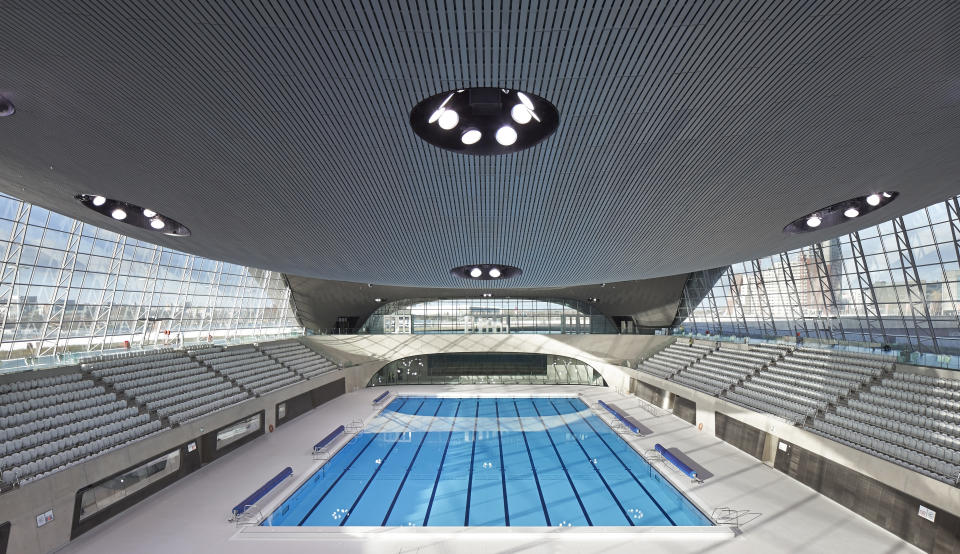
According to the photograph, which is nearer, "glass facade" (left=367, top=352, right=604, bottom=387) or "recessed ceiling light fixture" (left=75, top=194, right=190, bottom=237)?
"recessed ceiling light fixture" (left=75, top=194, right=190, bottom=237)

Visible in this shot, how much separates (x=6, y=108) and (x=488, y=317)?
3028cm

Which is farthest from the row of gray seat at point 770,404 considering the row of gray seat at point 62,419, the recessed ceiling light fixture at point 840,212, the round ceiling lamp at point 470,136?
the row of gray seat at point 62,419

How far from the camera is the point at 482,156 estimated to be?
711cm

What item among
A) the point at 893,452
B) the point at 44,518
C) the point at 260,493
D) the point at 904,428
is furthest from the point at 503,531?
the point at 904,428

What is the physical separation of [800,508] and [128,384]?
821 inches

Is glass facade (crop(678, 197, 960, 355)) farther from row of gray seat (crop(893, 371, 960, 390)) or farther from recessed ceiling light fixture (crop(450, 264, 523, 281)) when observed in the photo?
recessed ceiling light fixture (crop(450, 264, 523, 281))

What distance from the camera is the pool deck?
9.07m

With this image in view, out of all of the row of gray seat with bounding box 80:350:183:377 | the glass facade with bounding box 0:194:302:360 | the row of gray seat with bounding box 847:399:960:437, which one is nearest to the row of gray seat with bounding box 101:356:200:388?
the row of gray seat with bounding box 80:350:183:377

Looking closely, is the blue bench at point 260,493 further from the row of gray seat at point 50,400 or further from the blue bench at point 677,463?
the blue bench at point 677,463

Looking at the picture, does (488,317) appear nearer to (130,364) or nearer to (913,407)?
(130,364)

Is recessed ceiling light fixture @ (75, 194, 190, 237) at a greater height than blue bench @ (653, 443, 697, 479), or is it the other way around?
recessed ceiling light fixture @ (75, 194, 190, 237)

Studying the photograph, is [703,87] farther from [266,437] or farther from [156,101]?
[266,437]

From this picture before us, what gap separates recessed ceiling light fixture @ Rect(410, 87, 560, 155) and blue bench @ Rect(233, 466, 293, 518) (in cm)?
1003

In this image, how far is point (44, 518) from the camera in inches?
354
